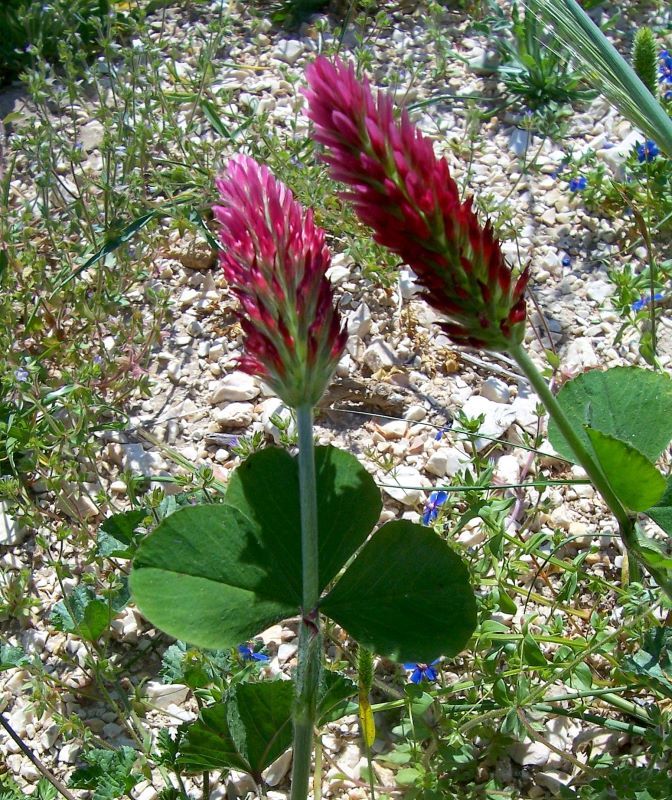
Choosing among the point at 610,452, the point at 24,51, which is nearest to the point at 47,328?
the point at 24,51

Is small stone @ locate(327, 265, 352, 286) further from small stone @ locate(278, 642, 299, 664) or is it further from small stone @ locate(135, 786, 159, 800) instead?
small stone @ locate(135, 786, 159, 800)

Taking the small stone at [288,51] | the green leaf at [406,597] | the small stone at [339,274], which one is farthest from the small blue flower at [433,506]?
the small stone at [288,51]

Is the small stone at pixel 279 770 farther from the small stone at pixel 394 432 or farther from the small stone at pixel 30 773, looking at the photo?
the small stone at pixel 394 432

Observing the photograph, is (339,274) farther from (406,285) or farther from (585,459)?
(585,459)

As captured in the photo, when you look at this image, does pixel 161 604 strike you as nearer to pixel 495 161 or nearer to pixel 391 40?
pixel 495 161

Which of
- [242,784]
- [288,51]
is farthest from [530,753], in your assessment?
[288,51]

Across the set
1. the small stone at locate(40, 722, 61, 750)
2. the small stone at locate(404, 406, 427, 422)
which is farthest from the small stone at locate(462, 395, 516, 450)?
the small stone at locate(40, 722, 61, 750)
